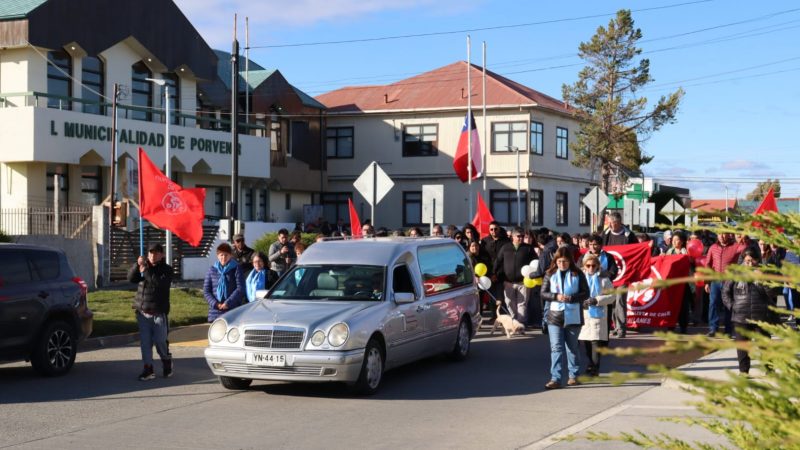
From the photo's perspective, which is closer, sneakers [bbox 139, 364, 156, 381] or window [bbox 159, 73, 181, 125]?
sneakers [bbox 139, 364, 156, 381]

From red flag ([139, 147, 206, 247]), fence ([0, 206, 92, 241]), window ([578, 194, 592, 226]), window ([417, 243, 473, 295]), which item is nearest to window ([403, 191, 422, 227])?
window ([578, 194, 592, 226])

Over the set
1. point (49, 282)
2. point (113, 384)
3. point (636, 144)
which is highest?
point (636, 144)

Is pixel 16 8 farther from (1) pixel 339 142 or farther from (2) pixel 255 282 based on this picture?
(1) pixel 339 142

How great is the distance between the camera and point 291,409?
11.2 meters

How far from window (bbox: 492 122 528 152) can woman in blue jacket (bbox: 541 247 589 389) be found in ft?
133

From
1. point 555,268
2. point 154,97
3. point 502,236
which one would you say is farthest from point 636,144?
point 555,268

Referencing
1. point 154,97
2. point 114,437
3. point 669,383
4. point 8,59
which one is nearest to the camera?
point 114,437

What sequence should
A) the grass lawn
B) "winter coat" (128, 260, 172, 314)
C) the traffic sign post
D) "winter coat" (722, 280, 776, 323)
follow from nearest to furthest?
"winter coat" (722, 280, 776, 323) < "winter coat" (128, 260, 172, 314) < the grass lawn < the traffic sign post

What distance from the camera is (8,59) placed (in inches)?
1359

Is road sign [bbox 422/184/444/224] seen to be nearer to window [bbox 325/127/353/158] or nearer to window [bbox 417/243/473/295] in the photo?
window [bbox 417/243/473/295]

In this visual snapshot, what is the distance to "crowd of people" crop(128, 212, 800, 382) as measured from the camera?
12773 mm

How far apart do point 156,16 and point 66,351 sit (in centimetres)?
2931

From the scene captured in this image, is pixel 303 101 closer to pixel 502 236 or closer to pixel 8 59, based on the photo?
pixel 8 59

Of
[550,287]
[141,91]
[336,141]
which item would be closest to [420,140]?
[336,141]
